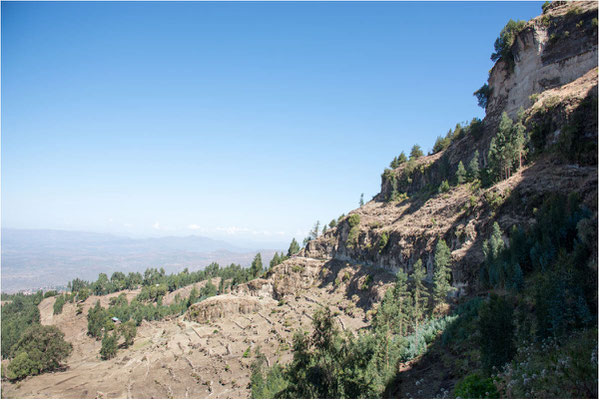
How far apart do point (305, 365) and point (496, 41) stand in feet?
293

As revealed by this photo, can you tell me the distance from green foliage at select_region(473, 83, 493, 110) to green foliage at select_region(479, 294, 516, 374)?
8138cm

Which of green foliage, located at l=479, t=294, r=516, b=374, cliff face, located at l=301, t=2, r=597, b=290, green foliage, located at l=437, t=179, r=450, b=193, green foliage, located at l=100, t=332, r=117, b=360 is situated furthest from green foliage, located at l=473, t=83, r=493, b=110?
green foliage, located at l=100, t=332, r=117, b=360

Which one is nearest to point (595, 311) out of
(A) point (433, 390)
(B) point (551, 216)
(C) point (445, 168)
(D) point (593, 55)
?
(A) point (433, 390)

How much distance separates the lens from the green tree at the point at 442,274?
51.7m

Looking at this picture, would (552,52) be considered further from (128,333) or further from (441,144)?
(128,333)

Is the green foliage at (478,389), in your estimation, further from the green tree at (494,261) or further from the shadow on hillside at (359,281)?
the shadow on hillside at (359,281)

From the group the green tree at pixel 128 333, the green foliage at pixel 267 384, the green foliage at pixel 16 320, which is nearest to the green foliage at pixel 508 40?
the green foliage at pixel 267 384

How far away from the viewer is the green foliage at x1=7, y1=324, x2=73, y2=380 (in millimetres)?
80250

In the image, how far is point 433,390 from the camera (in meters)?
29.8

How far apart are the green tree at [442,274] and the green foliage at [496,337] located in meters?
26.8

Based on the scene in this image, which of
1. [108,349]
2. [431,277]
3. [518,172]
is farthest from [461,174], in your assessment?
[108,349]

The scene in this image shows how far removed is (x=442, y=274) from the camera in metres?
52.6

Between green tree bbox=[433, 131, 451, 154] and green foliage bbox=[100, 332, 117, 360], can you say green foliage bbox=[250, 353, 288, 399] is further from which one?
green tree bbox=[433, 131, 451, 154]

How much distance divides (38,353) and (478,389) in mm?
104319
